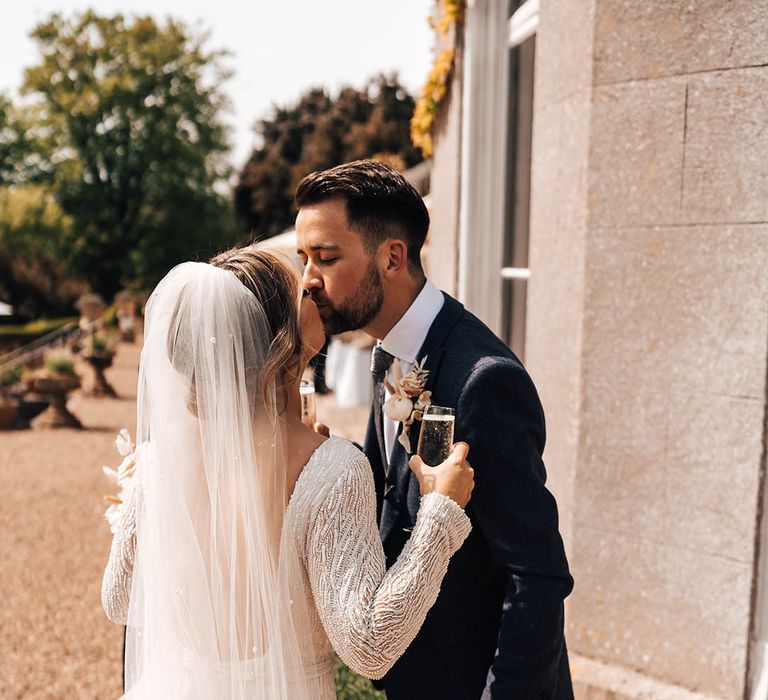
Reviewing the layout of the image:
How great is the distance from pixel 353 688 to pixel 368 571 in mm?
1755

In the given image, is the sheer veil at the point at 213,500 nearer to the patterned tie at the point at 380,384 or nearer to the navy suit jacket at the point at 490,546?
the navy suit jacket at the point at 490,546

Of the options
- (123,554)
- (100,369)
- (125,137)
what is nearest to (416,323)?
(123,554)

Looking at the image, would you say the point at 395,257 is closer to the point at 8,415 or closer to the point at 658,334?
the point at 658,334

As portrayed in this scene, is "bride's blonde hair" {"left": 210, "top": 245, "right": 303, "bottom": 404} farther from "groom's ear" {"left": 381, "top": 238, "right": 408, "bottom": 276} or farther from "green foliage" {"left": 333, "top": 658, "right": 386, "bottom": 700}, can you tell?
"green foliage" {"left": 333, "top": 658, "right": 386, "bottom": 700}

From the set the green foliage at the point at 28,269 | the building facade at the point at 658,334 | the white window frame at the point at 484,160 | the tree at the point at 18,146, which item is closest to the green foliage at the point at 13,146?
the tree at the point at 18,146

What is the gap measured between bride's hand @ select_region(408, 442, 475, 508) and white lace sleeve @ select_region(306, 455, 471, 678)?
2 cm

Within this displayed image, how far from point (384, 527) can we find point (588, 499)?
51.4 inches

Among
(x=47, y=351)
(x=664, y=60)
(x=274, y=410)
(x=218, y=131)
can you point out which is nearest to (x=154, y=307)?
(x=274, y=410)

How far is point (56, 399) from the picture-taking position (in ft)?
41.3

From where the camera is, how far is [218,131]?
131ft

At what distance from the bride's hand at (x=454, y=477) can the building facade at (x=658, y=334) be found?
1.40m

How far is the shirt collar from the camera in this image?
2215 mm

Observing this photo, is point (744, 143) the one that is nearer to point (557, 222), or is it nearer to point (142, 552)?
point (557, 222)

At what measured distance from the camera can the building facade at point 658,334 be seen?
279 centimetres
